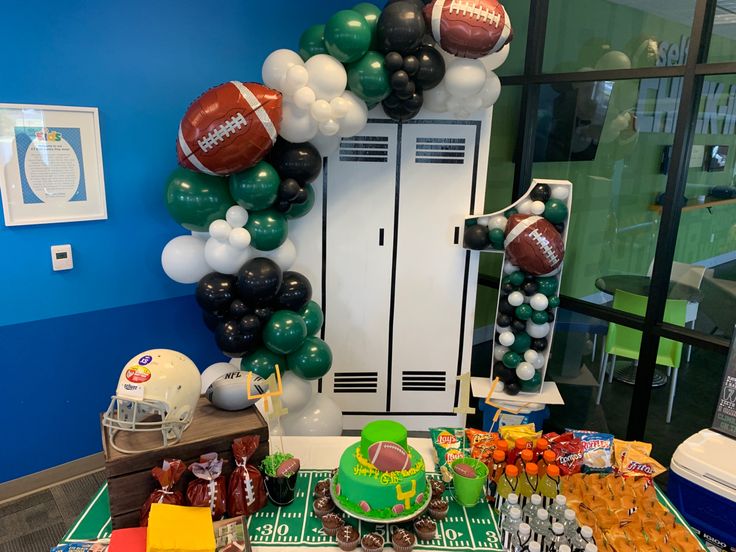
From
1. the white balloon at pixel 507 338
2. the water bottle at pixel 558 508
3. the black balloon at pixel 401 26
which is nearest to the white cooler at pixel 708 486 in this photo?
the water bottle at pixel 558 508

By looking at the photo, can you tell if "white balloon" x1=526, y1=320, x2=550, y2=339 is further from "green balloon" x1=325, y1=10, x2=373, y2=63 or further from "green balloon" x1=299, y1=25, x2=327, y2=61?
"green balloon" x1=299, y1=25, x2=327, y2=61

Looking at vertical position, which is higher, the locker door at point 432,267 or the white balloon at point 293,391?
the locker door at point 432,267

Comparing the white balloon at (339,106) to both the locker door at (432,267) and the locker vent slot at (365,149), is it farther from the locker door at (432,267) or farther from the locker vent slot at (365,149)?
the locker door at (432,267)

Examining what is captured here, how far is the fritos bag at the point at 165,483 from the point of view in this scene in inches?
58.7

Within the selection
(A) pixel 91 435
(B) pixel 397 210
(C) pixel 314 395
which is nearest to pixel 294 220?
(B) pixel 397 210

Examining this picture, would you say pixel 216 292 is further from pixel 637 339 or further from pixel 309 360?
pixel 637 339

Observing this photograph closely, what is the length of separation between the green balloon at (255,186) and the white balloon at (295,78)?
0.34 m

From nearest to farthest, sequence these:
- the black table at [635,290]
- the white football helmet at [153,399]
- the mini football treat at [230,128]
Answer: the white football helmet at [153,399]
the mini football treat at [230,128]
the black table at [635,290]

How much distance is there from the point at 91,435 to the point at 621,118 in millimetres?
3364

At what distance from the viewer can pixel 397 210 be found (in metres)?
3.11

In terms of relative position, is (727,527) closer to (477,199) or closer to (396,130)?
(477,199)

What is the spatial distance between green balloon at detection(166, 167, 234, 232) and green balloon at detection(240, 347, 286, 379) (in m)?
0.67

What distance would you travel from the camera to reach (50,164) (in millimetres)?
2592

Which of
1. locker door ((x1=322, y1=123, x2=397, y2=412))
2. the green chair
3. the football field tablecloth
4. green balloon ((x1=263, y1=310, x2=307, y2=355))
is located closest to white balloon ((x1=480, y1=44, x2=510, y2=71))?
locker door ((x1=322, y1=123, x2=397, y2=412))
